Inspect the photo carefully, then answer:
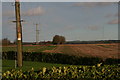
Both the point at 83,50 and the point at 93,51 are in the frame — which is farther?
the point at 83,50

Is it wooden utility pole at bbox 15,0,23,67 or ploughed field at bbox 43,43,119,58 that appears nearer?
wooden utility pole at bbox 15,0,23,67

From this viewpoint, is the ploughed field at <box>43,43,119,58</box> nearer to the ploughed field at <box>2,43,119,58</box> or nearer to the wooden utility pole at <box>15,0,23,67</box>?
the ploughed field at <box>2,43,119,58</box>

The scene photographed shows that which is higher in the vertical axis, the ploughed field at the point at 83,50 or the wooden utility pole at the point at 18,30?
the wooden utility pole at the point at 18,30

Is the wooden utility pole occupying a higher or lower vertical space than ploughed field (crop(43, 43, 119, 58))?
higher

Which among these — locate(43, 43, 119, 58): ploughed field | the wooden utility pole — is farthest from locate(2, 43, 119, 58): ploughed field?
the wooden utility pole

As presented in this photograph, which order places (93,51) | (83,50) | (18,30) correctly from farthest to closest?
(83,50)
(93,51)
(18,30)

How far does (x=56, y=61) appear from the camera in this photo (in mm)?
20312

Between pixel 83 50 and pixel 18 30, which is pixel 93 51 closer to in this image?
pixel 83 50

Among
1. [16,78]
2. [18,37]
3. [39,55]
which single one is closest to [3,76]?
[16,78]

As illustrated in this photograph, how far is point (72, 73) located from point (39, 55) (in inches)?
623

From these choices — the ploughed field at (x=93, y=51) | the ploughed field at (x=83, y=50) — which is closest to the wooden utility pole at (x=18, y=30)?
the ploughed field at (x=83, y=50)

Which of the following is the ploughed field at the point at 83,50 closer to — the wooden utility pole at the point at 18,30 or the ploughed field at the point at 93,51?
the ploughed field at the point at 93,51

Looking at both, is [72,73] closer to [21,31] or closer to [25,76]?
[25,76]

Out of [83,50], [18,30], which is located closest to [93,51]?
[83,50]
